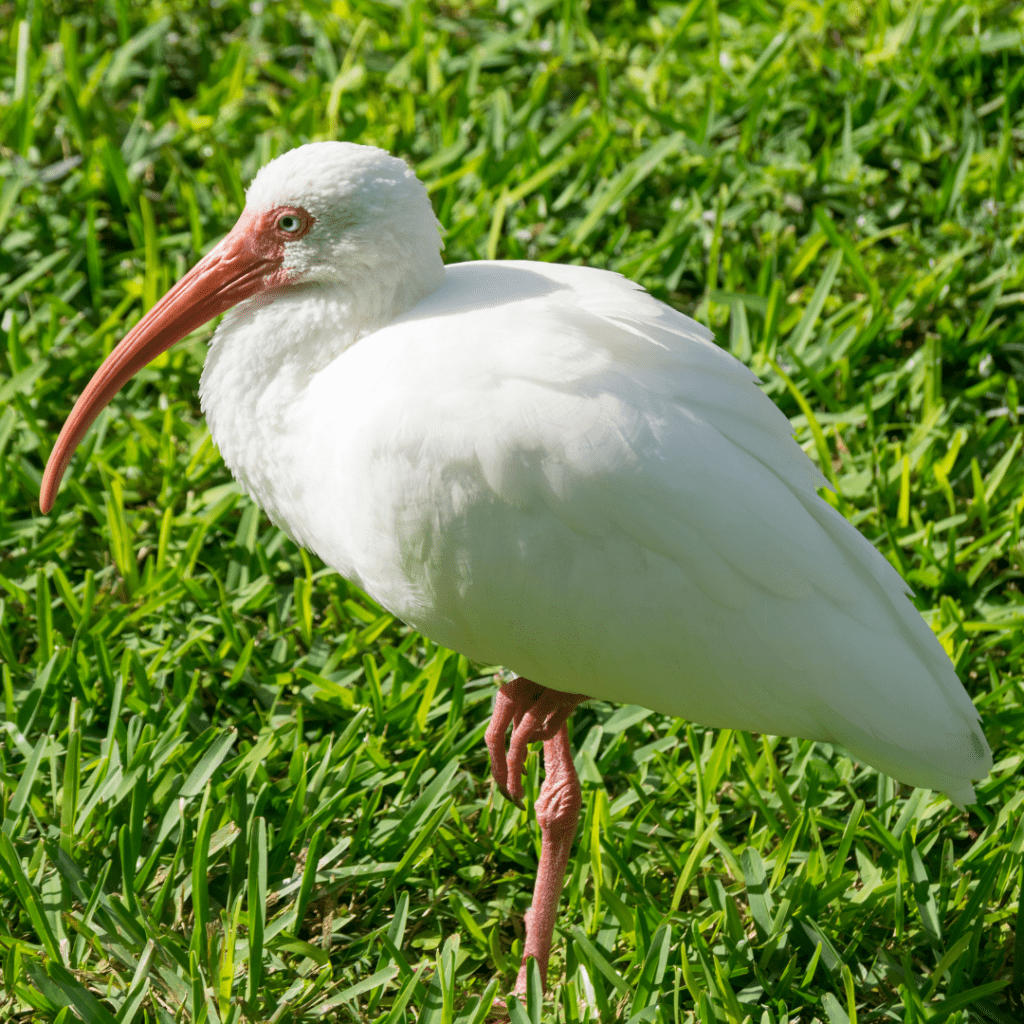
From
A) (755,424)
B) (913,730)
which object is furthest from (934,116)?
(913,730)

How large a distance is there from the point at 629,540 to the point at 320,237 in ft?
3.05

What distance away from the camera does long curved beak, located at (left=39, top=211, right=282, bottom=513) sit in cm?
257

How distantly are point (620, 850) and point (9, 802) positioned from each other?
1.41m

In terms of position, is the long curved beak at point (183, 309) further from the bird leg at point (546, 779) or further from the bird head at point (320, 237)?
the bird leg at point (546, 779)

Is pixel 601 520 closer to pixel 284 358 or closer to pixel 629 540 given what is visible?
pixel 629 540

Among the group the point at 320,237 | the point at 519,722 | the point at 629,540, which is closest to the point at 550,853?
the point at 519,722

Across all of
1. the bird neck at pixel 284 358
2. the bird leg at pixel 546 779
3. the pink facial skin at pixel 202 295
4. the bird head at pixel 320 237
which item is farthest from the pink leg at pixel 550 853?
the pink facial skin at pixel 202 295

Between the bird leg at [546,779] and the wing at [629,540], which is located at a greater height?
the wing at [629,540]

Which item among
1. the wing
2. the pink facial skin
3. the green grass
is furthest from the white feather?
the green grass

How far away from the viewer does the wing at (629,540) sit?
2.19 meters

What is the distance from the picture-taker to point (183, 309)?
265 cm

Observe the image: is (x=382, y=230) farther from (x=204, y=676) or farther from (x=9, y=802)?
(x=9, y=802)

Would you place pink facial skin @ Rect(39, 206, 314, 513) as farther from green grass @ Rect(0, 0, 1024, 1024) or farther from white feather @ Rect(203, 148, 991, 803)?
green grass @ Rect(0, 0, 1024, 1024)

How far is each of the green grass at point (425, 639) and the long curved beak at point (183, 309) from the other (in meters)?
0.57
